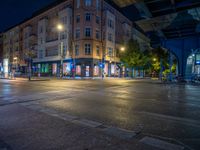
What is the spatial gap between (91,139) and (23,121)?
2532mm

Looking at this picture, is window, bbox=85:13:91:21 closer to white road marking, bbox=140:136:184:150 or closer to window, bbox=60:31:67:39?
window, bbox=60:31:67:39

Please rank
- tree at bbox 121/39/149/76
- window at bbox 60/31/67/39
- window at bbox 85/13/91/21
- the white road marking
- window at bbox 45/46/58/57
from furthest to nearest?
window at bbox 45/46/58/57 → tree at bbox 121/39/149/76 → window at bbox 60/31/67/39 → window at bbox 85/13/91/21 → the white road marking

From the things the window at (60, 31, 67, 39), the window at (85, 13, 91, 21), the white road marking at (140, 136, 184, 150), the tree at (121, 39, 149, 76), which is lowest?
the white road marking at (140, 136, 184, 150)

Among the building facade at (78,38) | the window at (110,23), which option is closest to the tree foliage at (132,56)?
the building facade at (78,38)

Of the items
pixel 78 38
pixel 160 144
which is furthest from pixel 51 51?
pixel 160 144

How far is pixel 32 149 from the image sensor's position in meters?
3.24

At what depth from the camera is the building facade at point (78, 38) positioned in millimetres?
38750

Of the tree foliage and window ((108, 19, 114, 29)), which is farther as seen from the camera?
window ((108, 19, 114, 29))

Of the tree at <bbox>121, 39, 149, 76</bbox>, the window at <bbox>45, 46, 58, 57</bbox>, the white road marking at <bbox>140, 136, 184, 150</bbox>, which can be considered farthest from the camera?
the window at <bbox>45, 46, 58, 57</bbox>

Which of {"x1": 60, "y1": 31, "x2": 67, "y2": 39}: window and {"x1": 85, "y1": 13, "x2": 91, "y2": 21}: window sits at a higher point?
{"x1": 85, "y1": 13, "x2": 91, "y2": 21}: window

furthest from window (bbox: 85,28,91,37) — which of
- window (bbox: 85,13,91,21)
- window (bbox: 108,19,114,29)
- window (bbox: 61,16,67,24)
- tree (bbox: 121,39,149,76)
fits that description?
tree (bbox: 121,39,149,76)

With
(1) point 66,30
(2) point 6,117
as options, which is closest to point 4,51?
(1) point 66,30

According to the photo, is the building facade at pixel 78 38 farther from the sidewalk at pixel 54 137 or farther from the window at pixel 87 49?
the sidewalk at pixel 54 137

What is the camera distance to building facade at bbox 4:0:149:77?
1526 inches
